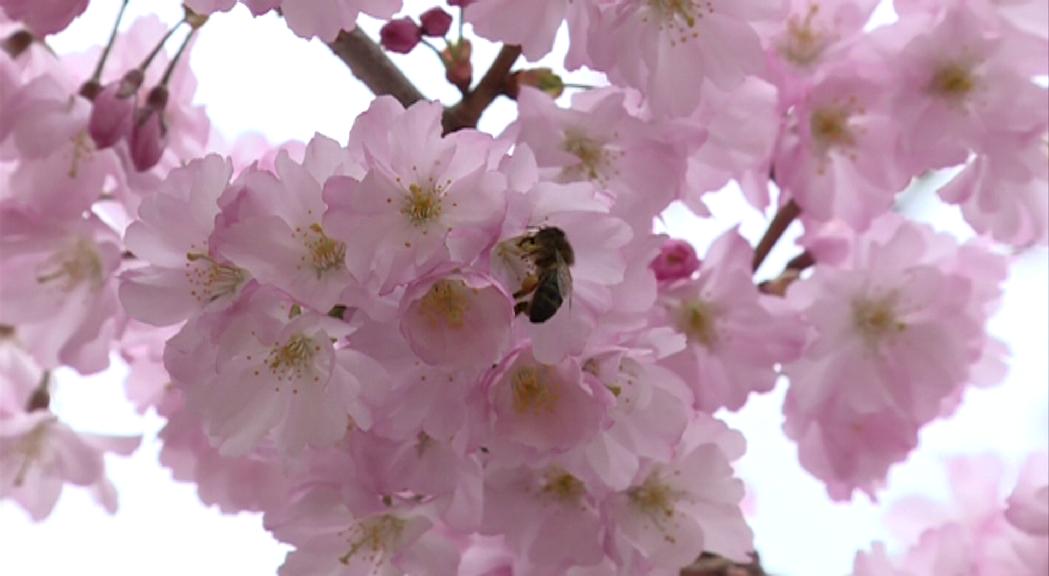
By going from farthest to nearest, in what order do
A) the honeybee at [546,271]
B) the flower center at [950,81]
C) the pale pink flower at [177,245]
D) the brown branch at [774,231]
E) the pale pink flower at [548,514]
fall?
the brown branch at [774,231] → the flower center at [950,81] → the pale pink flower at [548,514] → the pale pink flower at [177,245] → the honeybee at [546,271]

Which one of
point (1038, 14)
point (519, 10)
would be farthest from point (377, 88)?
point (1038, 14)

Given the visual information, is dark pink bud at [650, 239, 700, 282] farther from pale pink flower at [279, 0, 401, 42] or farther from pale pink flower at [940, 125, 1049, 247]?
pale pink flower at [279, 0, 401, 42]

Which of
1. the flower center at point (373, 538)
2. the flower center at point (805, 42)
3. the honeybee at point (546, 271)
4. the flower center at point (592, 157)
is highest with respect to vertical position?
the honeybee at point (546, 271)

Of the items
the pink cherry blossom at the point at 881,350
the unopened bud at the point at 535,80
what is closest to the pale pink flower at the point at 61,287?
the unopened bud at the point at 535,80

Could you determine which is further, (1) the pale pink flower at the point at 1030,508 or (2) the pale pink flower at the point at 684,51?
(1) the pale pink flower at the point at 1030,508

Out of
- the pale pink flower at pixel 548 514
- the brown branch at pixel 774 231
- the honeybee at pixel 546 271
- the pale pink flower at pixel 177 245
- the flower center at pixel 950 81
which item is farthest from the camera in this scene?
the brown branch at pixel 774 231

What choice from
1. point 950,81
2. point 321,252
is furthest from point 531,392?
point 950,81

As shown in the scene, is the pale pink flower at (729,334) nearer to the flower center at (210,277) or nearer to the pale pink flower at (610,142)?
the pale pink flower at (610,142)

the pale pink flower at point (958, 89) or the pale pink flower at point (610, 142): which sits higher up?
the pale pink flower at point (610, 142)
